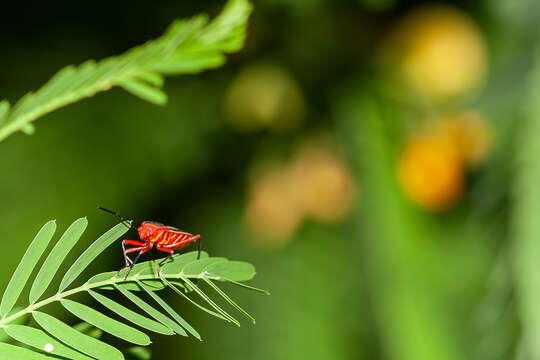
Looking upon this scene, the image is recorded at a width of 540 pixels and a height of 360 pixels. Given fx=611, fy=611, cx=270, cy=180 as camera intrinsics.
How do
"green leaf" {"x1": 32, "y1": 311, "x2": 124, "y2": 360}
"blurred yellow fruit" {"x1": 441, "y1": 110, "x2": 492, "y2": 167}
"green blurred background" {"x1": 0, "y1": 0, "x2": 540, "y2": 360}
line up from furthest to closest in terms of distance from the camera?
"blurred yellow fruit" {"x1": 441, "y1": 110, "x2": 492, "y2": 167} < "green blurred background" {"x1": 0, "y1": 0, "x2": 540, "y2": 360} < "green leaf" {"x1": 32, "y1": 311, "x2": 124, "y2": 360}

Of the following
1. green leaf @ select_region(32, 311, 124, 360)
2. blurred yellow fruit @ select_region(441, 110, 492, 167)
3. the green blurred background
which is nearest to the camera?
green leaf @ select_region(32, 311, 124, 360)

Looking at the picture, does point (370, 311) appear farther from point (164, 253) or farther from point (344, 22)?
point (164, 253)

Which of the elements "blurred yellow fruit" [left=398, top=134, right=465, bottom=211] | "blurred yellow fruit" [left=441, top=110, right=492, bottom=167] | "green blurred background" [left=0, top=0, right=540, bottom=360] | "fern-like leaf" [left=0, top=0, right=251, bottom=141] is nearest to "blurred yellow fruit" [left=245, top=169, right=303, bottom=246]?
"green blurred background" [left=0, top=0, right=540, bottom=360]

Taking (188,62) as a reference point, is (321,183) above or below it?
below

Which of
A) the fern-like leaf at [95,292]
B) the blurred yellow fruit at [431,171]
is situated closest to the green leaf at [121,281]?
the fern-like leaf at [95,292]

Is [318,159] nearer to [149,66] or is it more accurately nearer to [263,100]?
[263,100]

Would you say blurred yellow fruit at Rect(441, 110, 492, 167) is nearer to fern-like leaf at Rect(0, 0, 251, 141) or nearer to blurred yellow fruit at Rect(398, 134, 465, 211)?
blurred yellow fruit at Rect(398, 134, 465, 211)

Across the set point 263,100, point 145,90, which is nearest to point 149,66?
point 145,90
